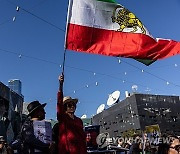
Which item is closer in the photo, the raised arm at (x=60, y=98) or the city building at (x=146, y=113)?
the raised arm at (x=60, y=98)

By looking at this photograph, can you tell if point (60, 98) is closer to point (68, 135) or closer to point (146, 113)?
point (68, 135)

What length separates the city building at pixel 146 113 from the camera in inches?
3009

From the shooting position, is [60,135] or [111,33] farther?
[111,33]

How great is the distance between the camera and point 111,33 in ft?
20.6

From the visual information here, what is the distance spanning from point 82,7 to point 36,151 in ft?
9.18

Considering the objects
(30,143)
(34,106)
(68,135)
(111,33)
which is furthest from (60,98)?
(111,33)

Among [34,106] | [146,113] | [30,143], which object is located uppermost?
[146,113]

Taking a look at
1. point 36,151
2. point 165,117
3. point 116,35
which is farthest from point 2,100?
point 165,117

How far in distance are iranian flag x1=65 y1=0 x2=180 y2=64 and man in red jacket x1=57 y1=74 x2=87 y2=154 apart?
1337 mm

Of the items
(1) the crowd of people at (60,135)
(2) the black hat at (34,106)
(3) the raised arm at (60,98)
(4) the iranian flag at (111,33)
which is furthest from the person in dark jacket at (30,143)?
(4) the iranian flag at (111,33)

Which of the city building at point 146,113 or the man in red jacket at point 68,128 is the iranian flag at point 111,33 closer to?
the man in red jacket at point 68,128

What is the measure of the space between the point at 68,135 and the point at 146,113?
7402 cm

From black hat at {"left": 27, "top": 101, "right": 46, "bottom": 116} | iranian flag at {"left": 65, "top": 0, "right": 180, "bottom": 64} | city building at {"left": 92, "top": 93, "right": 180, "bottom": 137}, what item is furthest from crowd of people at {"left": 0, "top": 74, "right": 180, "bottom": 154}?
city building at {"left": 92, "top": 93, "right": 180, "bottom": 137}

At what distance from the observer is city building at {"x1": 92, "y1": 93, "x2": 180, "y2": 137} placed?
76.4 metres
